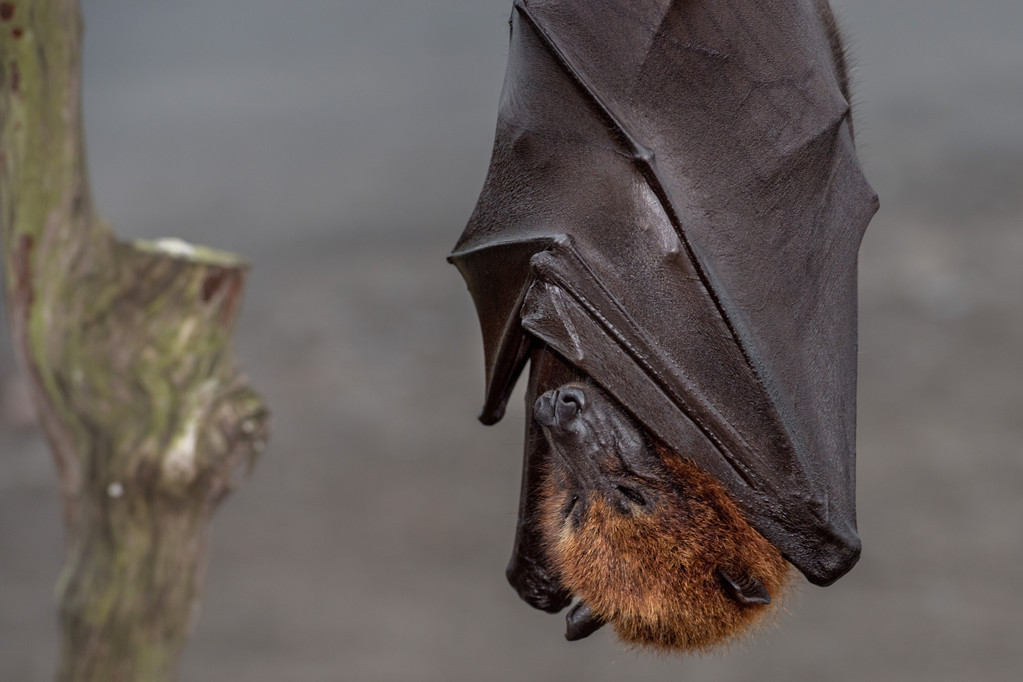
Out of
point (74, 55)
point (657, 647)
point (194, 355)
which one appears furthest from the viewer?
point (194, 355)

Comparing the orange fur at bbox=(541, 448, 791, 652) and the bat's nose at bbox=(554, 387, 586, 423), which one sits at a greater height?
the bat's nose at bbox=(554, 387, 586, 423)

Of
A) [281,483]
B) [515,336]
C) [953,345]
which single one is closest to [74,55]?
[515,336]

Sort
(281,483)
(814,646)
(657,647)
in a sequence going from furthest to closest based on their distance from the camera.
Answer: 1. (281,483)
2. (814,646)
3. (657,647)

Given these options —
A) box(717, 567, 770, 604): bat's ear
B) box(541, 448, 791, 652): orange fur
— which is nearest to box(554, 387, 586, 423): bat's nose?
box(541, 448, 791, 652): orange fur

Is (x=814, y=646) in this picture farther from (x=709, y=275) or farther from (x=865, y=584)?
(x=709, y=275)

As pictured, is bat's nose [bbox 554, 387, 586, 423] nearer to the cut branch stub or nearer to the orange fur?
the orange fur

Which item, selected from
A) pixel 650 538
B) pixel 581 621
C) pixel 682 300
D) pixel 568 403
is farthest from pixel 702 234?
pixel 581 621

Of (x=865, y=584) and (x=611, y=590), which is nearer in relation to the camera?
(x=611, y=590)

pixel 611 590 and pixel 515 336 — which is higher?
pixel 515 336
